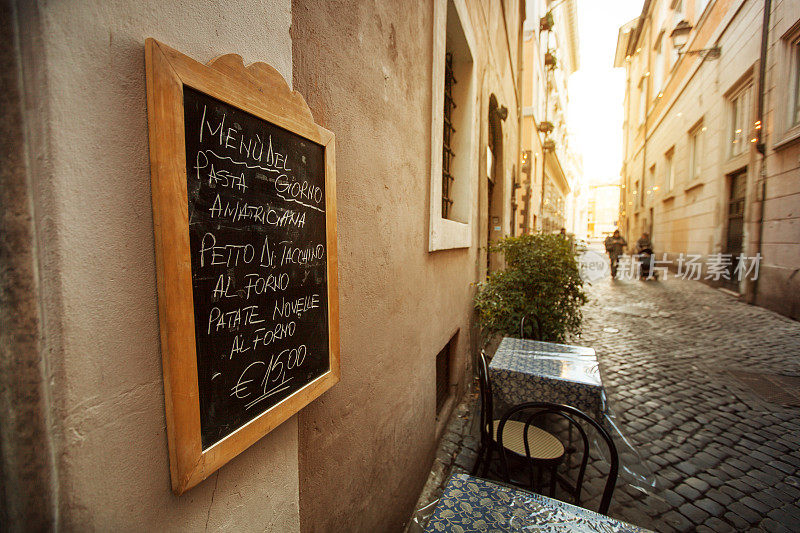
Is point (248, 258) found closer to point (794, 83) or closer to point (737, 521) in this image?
point (737, 521)

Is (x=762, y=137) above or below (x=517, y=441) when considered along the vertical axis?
above

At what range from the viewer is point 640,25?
20766mm

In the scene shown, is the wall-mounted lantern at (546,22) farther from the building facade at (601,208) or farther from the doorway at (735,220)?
the building facade at (601,208)

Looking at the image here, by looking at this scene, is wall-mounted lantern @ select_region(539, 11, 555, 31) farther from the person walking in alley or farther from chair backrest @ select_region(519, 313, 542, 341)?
chair backrest @ select_region(519, 313, 542, 341)

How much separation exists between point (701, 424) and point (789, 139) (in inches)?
298

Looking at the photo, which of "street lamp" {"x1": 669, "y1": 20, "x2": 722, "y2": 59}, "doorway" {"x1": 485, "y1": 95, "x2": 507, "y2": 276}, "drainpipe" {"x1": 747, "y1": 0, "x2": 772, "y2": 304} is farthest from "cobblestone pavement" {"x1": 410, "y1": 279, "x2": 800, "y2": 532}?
"street lamp" {"x1": 669, "y1": 20, "x2": 722, "y2": 59}

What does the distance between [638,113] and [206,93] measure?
2900 centimetres

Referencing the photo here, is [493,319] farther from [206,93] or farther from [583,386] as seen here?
[206,93]

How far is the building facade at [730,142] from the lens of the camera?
7.66 m

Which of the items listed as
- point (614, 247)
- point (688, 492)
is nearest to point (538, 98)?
point (614, 247)

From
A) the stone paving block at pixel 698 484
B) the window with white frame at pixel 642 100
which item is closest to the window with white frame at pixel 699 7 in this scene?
the window with white frame at pixel 642 100

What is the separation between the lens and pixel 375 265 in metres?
2.05

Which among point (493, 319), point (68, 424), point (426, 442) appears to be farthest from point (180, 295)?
point (493, 319)

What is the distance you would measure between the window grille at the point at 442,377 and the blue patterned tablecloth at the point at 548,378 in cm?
89
